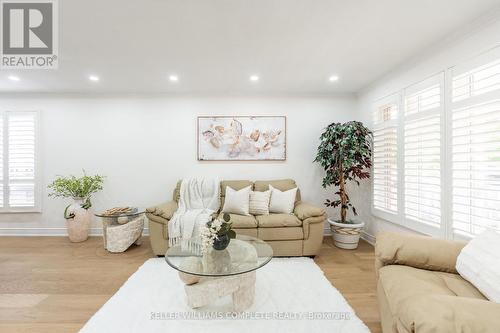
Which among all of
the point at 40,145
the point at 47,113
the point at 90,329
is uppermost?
the point at 47,113

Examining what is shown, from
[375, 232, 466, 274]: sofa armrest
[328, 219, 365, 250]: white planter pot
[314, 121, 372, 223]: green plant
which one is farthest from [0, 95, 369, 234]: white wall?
[375, 232, 466, 274]: sofa armrest

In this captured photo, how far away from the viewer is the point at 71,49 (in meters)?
2.57

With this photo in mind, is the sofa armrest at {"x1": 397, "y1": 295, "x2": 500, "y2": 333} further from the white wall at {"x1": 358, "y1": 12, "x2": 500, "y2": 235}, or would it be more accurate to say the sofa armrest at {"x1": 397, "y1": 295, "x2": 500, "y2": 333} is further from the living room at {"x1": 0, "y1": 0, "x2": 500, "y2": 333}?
the white wall at {"x1": 358, "y1": 12, "x2": 500, "y2": 235}

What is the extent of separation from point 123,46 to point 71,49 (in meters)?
0.62

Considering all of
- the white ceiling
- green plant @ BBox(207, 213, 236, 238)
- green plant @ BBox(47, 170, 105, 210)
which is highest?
the white ceiling

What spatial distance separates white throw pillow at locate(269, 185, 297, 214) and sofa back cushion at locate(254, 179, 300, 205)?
177mm

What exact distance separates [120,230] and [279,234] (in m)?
2.28

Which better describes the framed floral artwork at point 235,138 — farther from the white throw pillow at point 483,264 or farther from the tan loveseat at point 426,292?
the white throw pillow at point 483,264

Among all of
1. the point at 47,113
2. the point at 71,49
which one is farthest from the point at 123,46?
the point at 47,113

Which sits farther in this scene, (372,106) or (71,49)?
(372,106)

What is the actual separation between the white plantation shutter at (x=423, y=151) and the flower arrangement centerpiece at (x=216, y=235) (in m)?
2.22

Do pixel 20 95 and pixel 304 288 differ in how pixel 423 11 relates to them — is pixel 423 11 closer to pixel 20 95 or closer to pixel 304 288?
pixel 304 288

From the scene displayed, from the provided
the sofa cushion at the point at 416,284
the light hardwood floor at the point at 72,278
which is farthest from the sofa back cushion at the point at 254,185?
the sofa cushion at the point at 416,284

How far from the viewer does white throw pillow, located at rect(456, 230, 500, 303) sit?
4.20 feet
